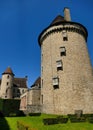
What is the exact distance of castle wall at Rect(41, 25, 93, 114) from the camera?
25672 millimetres

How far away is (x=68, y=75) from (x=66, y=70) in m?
1.04

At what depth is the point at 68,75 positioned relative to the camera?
27.1m

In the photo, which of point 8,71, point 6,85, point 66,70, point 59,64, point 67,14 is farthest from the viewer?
point 8,71

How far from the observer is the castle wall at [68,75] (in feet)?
84.2

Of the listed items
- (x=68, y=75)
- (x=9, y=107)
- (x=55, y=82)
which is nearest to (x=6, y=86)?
(x=9, y=107)

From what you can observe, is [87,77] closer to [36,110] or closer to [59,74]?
[59,74]

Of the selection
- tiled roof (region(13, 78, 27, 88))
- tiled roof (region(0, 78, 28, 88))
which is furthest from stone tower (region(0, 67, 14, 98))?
tiled roof (region(13, 78, 27, 88))

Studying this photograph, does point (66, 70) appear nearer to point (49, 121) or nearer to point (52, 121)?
point (52, 121)

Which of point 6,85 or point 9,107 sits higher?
point 6,85

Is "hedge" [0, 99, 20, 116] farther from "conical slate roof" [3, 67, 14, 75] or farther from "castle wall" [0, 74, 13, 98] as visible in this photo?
"conical slate roof" [3, 67, 14, 75]

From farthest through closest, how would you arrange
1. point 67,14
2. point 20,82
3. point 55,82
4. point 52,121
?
point 20,82
point 67,14
point 55,82
point 52,121

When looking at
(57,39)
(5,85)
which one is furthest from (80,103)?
(5,85)

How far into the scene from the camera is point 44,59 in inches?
1251

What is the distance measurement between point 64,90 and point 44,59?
8.74 metres
